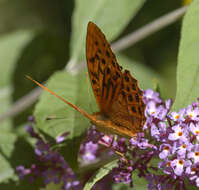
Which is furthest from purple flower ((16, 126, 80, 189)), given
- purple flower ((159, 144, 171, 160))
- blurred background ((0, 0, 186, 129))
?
blurred background ((0, 0, 186, 129))

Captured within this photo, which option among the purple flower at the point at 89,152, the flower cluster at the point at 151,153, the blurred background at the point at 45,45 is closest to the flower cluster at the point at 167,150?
the flower cluster at the point at 151,153

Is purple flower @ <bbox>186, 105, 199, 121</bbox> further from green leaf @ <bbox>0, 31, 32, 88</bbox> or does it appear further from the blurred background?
green leaf @ <bbox>0, 31, 32, 88</bbox>

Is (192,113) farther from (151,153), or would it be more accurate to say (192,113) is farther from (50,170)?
(50,170)

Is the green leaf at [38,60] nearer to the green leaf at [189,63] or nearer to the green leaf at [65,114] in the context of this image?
the green leaf at [65,114]

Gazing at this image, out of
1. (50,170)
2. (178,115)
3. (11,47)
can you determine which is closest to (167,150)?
(178,115)

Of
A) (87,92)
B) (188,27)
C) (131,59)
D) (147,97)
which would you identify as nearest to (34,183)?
(87,92)

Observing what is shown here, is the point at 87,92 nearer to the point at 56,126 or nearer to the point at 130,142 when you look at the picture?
the point at 56,126
